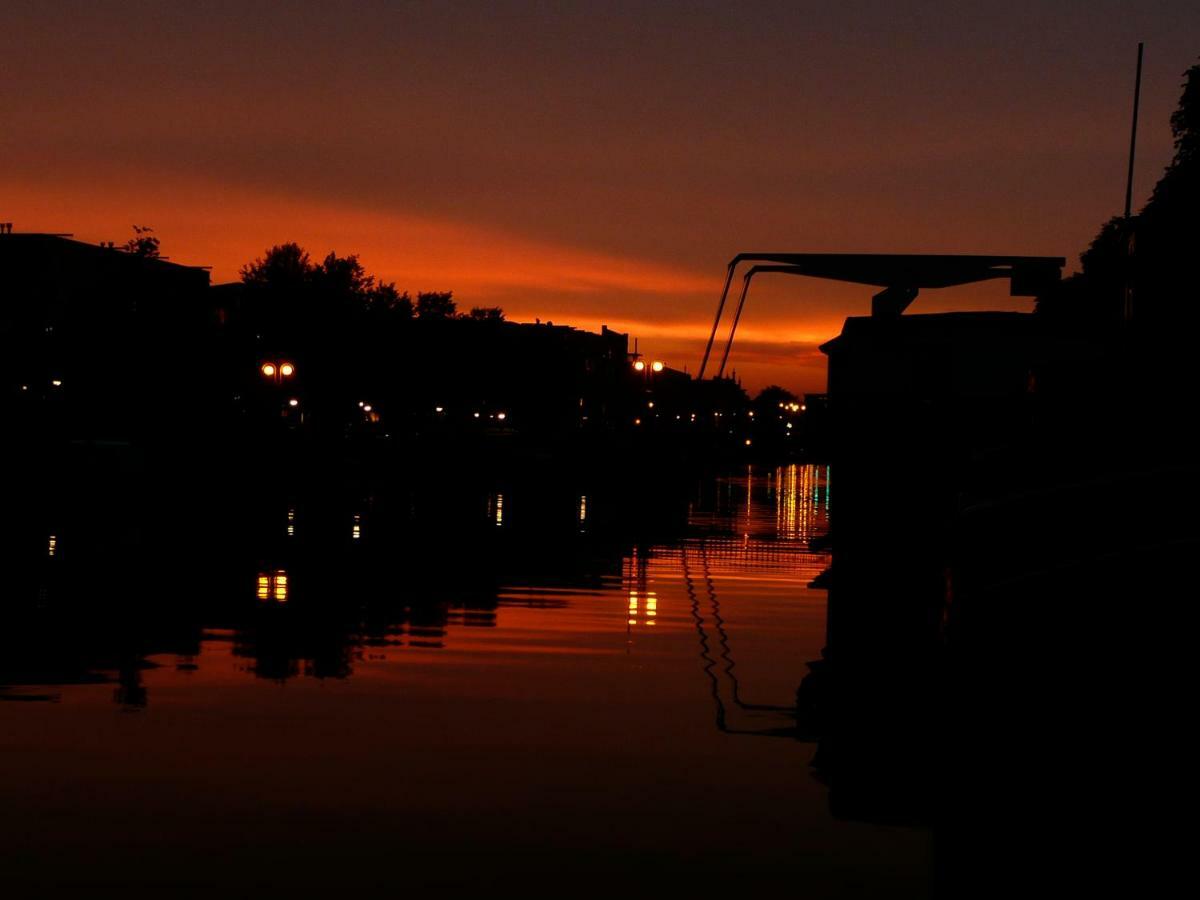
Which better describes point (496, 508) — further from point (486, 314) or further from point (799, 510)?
point (486, 314)

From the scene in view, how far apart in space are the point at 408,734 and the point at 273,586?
10744 millimetres

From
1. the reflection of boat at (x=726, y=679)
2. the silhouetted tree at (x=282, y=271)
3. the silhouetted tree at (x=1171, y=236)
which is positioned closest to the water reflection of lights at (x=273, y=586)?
the reflection of boat at (x=726, y=679)

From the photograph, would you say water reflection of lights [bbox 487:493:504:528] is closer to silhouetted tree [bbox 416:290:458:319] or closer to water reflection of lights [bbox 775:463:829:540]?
water reflection of lights [bbox 775:463:829:540]

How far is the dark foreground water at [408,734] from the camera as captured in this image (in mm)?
8273

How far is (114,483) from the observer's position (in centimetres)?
4303

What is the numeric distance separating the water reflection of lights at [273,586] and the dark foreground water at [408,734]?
0.10 m

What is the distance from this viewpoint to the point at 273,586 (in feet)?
71.8

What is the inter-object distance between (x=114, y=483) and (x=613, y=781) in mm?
35051

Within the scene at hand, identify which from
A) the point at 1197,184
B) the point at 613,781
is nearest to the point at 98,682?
the point at 613,781

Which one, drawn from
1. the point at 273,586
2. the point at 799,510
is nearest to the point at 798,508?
the point at 799,510

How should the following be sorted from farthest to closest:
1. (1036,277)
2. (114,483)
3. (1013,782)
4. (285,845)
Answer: (114,483) → (1036,277) → (285,845) → (1013,782)

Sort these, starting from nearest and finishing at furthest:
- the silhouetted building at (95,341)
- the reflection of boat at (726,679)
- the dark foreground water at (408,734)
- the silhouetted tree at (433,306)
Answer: the dark foreground water at (408,734), the reflection of boat at (726,679), the silhouetted building at (95,341), the silhouetted tree at (433,306)

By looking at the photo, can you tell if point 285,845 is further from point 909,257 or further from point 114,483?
point 114,483

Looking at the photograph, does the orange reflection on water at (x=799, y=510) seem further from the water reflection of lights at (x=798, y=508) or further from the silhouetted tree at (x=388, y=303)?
the silhouetted tree at (x=388, y=303)
